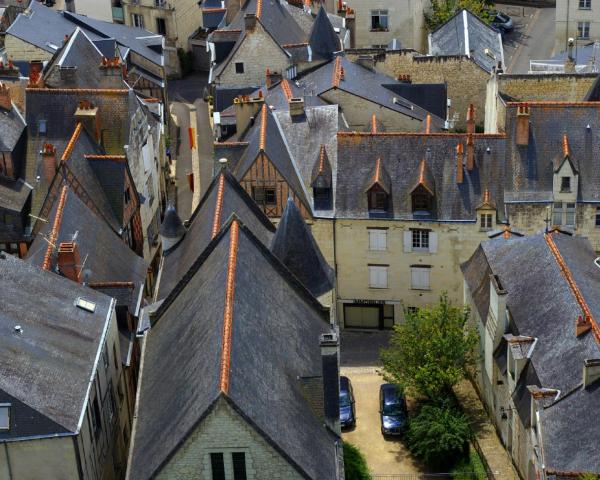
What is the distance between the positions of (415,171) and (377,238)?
4712 millimetres

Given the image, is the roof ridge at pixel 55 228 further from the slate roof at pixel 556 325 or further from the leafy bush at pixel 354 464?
the slate roof at pixel 556 325

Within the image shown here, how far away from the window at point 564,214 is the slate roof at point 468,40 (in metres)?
25.4

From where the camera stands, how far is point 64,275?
191 feet

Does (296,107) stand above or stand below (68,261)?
above

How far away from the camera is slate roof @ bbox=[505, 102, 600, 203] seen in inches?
2785

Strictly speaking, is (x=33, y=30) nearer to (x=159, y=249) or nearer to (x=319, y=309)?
(x=159, y=249)

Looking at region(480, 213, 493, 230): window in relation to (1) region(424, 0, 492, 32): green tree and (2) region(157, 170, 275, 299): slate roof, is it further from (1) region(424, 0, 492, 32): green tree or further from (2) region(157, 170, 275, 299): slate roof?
(1) region(424, 0, 492, 32): green tree

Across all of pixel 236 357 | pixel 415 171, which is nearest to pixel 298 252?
pixel 415 171

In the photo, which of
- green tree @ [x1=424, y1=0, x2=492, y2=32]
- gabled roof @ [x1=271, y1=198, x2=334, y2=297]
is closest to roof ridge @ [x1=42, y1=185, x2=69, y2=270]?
gabled roof @ [x1=271, y1=198, x2=334, y2=297]

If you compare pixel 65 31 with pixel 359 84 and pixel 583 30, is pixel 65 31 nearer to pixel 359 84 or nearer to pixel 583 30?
pixel 359 84

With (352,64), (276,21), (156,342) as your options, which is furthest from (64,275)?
(276,21)

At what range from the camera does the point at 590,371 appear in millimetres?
51250

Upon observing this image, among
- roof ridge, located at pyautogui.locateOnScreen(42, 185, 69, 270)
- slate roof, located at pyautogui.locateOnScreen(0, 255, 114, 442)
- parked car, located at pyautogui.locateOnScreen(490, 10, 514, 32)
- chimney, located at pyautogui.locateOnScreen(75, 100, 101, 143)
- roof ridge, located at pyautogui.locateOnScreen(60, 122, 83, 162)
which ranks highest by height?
parked car, located at pyautogui.locateOnScreen(490, 10, 514, 32)

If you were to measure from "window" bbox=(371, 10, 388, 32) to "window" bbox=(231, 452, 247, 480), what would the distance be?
242 ft
